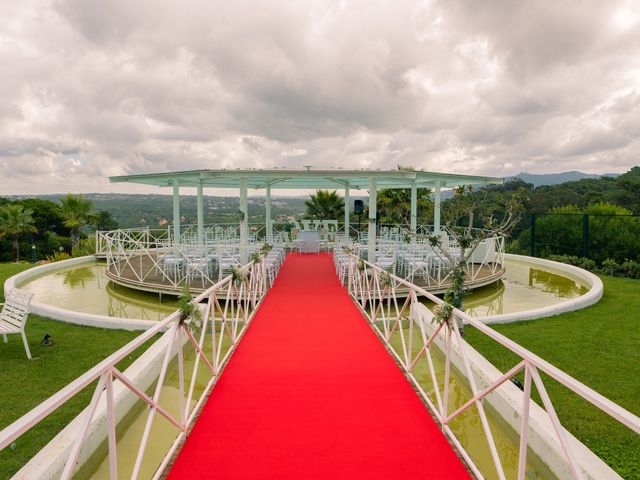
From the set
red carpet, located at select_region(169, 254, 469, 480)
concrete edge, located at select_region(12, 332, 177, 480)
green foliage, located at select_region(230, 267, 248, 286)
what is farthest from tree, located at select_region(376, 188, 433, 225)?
concrete edge, located at select_region(12, 332, 177, 480)

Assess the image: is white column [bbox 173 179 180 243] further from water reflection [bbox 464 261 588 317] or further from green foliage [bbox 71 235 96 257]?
water reflection [bbox 464 261 588 317]

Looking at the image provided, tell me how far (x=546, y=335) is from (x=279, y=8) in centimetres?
1023

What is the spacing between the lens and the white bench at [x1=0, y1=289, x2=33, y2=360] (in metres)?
5.23

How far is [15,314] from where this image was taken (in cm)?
555

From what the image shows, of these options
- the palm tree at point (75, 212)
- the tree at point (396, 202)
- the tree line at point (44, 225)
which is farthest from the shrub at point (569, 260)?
the palm tree at point (75, 212)

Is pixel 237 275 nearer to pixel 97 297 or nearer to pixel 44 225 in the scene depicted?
pixel 97 297

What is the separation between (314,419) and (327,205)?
1999 centimetres

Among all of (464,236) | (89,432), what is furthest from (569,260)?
(89,432)

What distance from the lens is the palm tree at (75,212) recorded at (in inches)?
941

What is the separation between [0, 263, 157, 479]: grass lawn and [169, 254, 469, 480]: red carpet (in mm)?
1401

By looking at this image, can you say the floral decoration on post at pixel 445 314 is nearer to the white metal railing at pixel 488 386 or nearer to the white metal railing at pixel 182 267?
the white metal railing at pixel 488 386

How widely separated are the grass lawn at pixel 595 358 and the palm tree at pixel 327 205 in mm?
15534

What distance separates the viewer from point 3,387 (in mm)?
4324

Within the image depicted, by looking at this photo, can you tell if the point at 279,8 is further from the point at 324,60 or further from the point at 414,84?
the point at 414,84
